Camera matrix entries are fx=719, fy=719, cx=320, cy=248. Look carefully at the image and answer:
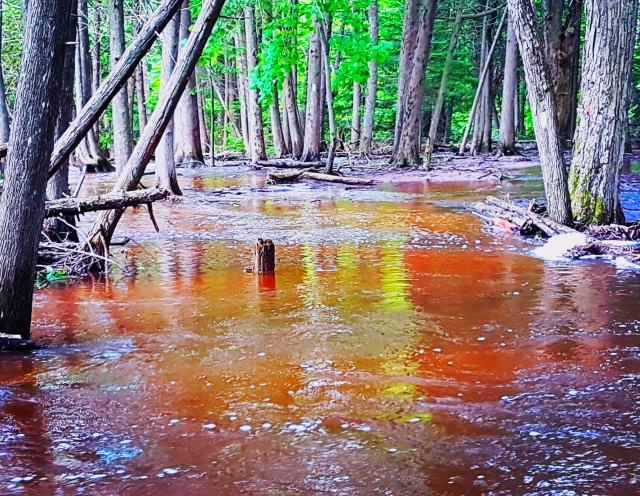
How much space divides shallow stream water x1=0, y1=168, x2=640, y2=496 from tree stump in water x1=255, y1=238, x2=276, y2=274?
0.22 m

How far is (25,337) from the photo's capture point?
570 cm

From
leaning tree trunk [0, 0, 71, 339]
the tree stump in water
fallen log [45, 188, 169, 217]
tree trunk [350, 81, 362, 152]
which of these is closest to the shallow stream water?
the tree stump in water

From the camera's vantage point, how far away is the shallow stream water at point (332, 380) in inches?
140

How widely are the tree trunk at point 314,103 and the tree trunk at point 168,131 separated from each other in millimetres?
9804

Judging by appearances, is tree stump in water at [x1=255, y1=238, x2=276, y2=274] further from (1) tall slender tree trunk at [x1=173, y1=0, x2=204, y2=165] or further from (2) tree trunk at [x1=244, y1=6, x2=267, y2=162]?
(2) tree trunk at [x1=244, y1=6, x2=267, y2=162]

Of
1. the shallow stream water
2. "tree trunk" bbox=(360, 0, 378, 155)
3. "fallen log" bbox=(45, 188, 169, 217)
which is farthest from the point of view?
"tree trunk" bbox=(360, 0, 378, 155)

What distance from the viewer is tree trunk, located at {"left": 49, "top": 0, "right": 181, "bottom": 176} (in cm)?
776

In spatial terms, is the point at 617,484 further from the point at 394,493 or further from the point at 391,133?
the point at 391,133

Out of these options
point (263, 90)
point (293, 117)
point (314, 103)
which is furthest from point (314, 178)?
point (293, 117)

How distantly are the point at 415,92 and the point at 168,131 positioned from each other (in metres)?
10.3

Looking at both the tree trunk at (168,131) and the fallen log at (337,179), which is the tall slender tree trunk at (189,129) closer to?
the fallen log at (337,179)

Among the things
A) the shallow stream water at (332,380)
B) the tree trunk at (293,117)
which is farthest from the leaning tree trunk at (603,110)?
the tree trunk at (293,117)

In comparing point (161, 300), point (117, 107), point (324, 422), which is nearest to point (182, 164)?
point (117, 107)

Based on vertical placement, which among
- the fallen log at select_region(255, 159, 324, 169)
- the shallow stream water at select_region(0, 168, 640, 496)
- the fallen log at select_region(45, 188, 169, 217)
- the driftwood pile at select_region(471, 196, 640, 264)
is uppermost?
the fallen log at select_region(255, 159, 324, 169)
